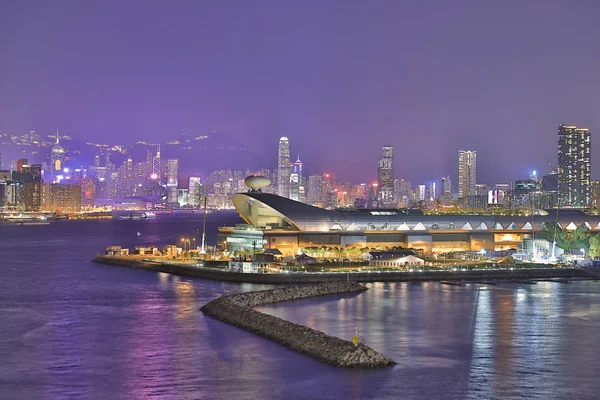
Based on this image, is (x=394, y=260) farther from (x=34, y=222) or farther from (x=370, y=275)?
(x=34, y=222)

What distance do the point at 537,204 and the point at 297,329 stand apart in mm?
108165

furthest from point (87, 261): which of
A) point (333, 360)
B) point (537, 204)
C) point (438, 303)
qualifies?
point (537, 204)

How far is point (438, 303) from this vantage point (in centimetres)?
3797

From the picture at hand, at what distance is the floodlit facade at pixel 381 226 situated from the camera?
61844 millimetres

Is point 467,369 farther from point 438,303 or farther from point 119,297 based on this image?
point 119,297

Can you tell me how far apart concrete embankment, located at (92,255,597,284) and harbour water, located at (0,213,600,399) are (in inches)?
82.0

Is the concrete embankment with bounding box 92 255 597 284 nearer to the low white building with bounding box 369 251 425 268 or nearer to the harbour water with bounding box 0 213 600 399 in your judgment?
the harbour water with bounding box 0 213 600 399

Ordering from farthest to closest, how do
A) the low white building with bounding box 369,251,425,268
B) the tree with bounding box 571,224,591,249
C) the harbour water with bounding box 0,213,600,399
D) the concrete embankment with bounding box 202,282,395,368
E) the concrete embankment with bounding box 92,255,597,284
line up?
the tree with bounding box 571,224,591,249 → the low white building with bounding box 369,251,425,268 → the concrete embankment with bounding box 92,255,597,284 → the concrete embankment with bounding box 202,282,395,368 → the harbour water with bounding box 0,213,600,399

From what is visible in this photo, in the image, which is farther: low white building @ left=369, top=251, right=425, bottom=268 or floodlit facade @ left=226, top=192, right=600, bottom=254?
floodlit facade @ left=226, top=192, right=600, bottom=254

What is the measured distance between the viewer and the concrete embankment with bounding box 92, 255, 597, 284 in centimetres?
4675

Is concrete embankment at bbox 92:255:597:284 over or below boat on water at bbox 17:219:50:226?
below

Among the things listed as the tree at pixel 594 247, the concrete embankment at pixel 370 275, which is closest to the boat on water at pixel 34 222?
the concrete embankment at pixel 370 275

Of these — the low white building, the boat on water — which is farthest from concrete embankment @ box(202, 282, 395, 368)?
the boat on water

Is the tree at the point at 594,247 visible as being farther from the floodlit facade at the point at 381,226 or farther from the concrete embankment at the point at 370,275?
the floodlit facade at the point at 381,226
